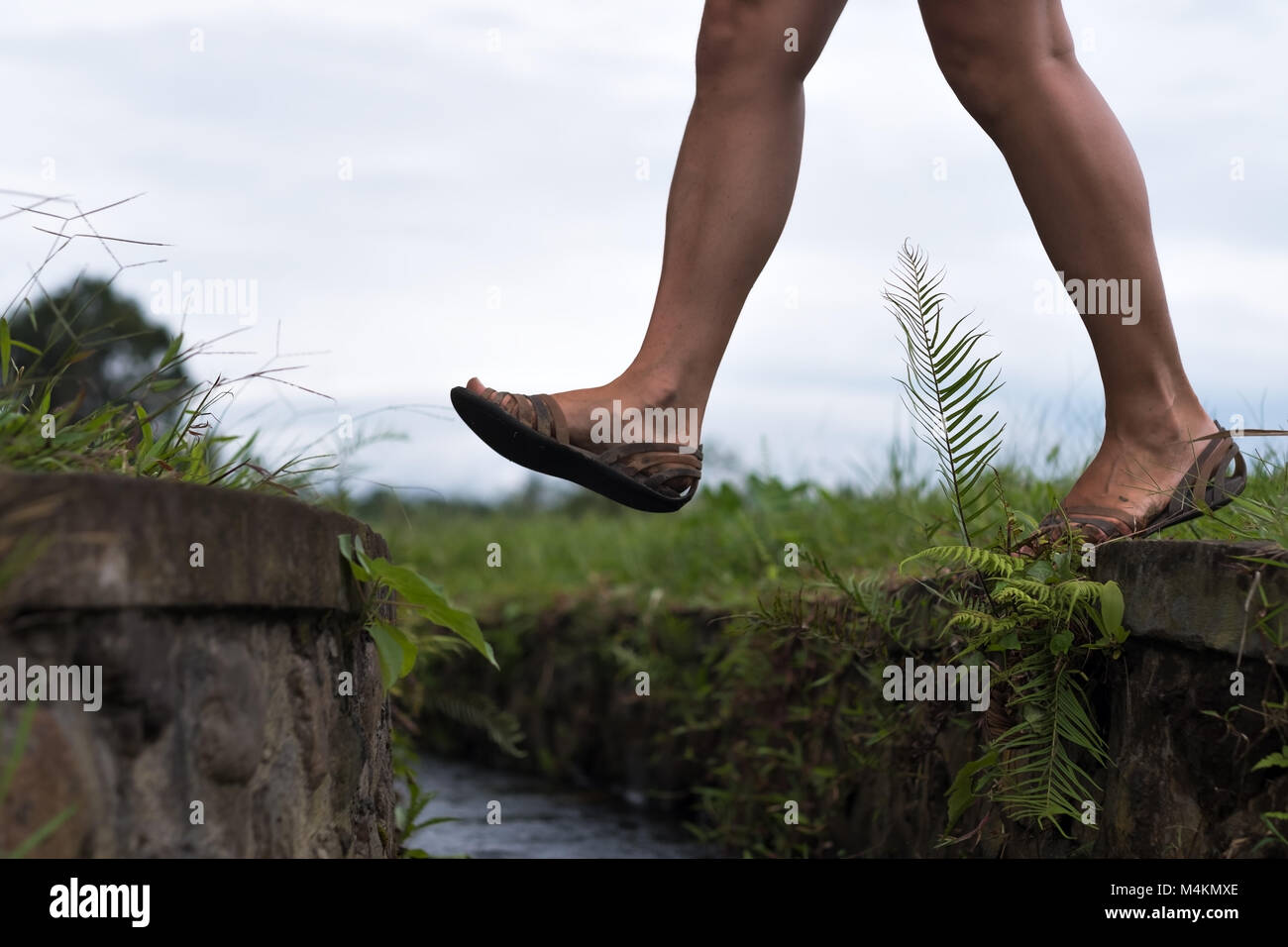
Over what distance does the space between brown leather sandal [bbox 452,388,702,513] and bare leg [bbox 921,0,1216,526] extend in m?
0.70

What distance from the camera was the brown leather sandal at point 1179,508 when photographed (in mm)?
1886

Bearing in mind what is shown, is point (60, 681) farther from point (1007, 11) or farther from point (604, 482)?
point (1007, 11)

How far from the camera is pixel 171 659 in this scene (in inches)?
45.3

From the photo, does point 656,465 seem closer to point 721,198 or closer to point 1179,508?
point 721,198

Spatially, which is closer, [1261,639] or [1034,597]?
[1261,639]

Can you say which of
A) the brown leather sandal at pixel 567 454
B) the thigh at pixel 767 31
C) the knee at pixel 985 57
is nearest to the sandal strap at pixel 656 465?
the brown leather sandal at pixel 567 454

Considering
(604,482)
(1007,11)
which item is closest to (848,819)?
(604,482)

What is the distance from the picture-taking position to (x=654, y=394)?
1.97 m

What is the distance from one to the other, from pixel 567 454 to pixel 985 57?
37.7 inches

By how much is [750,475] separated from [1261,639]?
140 inches

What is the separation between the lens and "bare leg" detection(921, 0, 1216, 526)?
1933 millimetres
